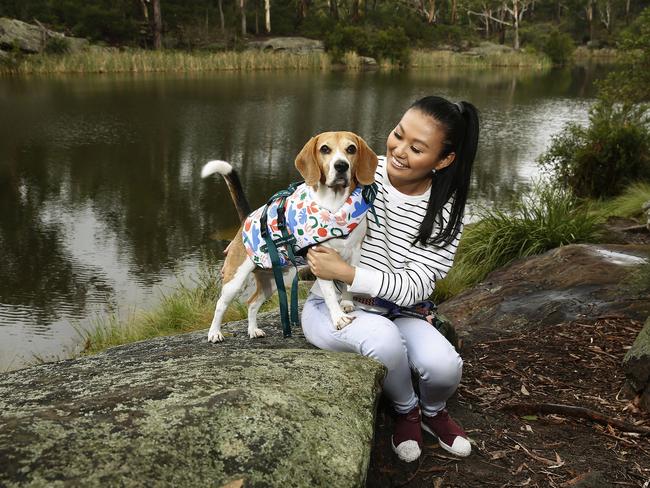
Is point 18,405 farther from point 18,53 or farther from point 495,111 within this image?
point 18,53

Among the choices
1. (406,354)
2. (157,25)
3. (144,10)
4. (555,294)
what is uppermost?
(144,10)

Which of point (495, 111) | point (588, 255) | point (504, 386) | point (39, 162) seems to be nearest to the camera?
point (504, 386)

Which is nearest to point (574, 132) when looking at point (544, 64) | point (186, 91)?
point (186, 91)

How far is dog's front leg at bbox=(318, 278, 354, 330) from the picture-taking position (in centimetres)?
297

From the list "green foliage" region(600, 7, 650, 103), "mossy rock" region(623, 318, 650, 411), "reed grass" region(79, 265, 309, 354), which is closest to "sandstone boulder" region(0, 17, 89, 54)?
"green foliage" region(600, 7, 650, 103)

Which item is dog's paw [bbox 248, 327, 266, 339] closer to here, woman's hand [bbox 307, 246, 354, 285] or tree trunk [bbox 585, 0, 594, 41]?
woman's hand [bbox 307, 246, 354, 285]

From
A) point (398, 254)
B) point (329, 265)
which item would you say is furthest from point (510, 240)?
point (329, 265)

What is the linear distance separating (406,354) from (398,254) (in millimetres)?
579

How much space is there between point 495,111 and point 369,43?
20.2m

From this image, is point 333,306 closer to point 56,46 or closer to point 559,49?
point 56,46

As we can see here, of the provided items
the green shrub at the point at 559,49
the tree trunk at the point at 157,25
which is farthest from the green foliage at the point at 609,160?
the green shrub at the point at 559,49

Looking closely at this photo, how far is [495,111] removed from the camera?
67.3ft

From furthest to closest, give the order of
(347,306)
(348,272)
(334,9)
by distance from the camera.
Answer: (334,9) < (347,306) < (348,272)

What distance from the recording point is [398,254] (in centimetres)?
318
